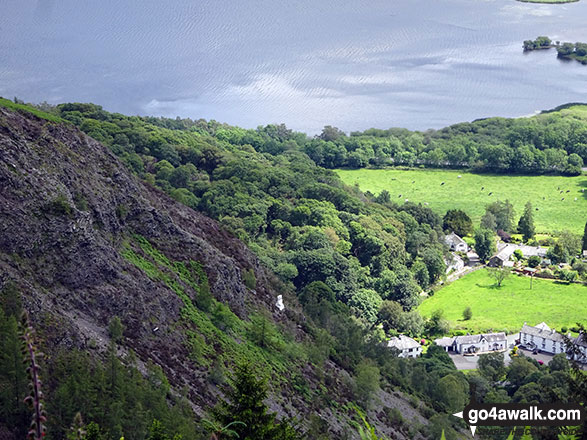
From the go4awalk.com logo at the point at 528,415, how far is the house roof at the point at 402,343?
137ft

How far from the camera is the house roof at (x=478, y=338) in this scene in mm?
58859

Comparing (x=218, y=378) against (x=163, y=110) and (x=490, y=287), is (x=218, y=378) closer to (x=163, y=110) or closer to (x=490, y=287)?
(x=490, y=287)

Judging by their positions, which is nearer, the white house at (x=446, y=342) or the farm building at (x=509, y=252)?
the white house at (x=446, y=342)

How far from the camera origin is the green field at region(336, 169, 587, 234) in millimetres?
92188

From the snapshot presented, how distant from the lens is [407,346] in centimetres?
5744

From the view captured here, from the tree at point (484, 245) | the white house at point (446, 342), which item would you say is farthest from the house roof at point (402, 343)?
the tree at point (484, 245)

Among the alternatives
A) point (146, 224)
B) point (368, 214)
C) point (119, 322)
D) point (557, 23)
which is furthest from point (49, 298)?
point (557, 23)

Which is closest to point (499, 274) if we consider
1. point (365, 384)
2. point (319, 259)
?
point (319, 259)

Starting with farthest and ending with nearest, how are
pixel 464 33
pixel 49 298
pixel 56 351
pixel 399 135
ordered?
pixel 464 33 → pixel 399 135 → pixel 49 298 → pixel 56 351

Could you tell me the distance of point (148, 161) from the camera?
7394cm

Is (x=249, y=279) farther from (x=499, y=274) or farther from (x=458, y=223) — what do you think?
(x=458, y=223)

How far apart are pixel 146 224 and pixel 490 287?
149 ft

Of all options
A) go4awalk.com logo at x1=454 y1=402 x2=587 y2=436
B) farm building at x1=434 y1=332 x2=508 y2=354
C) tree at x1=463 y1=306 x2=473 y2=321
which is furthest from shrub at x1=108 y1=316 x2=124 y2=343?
tree at x1=463 y1=306 x2=473 y2=321

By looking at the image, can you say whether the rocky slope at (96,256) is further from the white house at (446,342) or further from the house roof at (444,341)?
the house roof at (444,341)
